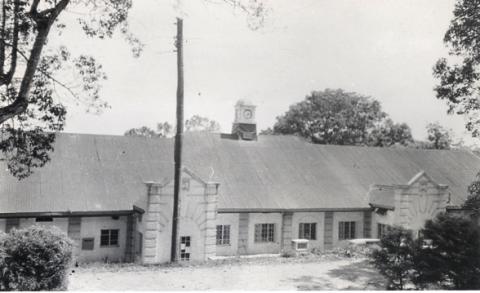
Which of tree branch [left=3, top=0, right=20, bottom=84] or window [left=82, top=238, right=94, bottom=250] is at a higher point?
tree branch [left=3, top=0, right=20, bottom=84]

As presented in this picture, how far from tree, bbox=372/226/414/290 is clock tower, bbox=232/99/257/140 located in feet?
55.2

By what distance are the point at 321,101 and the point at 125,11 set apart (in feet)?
126

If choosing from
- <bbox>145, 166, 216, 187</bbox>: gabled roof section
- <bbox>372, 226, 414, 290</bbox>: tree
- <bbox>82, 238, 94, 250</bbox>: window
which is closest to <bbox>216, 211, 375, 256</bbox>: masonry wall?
<bbox>145, 166, 216, 187</bbox>: gabled roof section

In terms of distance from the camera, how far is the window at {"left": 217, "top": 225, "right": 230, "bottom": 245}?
23.7m

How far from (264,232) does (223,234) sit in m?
2.49

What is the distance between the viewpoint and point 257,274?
682 inches

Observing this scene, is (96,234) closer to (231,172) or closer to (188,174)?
(188,174)

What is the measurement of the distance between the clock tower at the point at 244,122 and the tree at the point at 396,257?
55.2ft

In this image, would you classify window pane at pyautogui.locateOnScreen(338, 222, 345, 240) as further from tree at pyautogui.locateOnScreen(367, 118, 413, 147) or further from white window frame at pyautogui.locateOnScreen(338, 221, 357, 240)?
tree at pyautogui.locateOnScreen(367, 118, 413, 147)

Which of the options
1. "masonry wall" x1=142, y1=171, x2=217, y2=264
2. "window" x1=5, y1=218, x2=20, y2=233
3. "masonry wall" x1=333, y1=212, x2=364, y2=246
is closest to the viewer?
"window" x1=5, y1=218, x2=20, y2=233

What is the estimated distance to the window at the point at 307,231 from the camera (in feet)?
83.6

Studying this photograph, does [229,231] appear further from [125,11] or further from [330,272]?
[125,11]

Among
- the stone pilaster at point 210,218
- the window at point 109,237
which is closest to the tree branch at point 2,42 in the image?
the stone pilaster at point 210,218

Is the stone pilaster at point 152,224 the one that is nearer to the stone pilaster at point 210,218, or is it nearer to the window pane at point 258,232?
the stone pilaster at point 210,218
